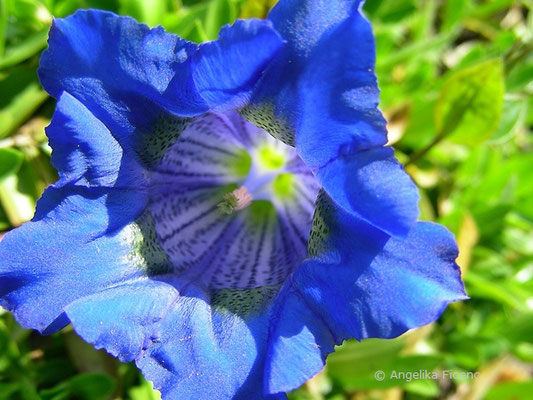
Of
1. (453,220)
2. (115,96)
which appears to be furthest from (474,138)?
(115,96)

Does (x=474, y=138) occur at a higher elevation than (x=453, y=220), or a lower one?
higher

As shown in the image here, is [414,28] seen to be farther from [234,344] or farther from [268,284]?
[234,344]

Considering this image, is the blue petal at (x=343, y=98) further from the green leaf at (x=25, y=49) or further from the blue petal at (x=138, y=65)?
the green leaf at (x=25, y=49)

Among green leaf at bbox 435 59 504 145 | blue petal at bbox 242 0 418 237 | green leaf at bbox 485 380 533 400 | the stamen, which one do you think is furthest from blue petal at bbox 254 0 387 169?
green leaf at bbox 485 380 533 400

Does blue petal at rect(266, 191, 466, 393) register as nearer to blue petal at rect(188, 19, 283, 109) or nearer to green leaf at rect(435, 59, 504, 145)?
blue petal at rect(188, 19, 283, 109)

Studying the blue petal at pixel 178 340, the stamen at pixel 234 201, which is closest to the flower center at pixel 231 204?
the stamen at pixel 234 201

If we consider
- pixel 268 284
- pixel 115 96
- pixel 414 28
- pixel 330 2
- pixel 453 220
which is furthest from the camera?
pixel 414 28

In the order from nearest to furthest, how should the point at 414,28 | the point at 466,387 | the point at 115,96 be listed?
the point at 115,96 < the point at 466,387 < the point at 414,28
